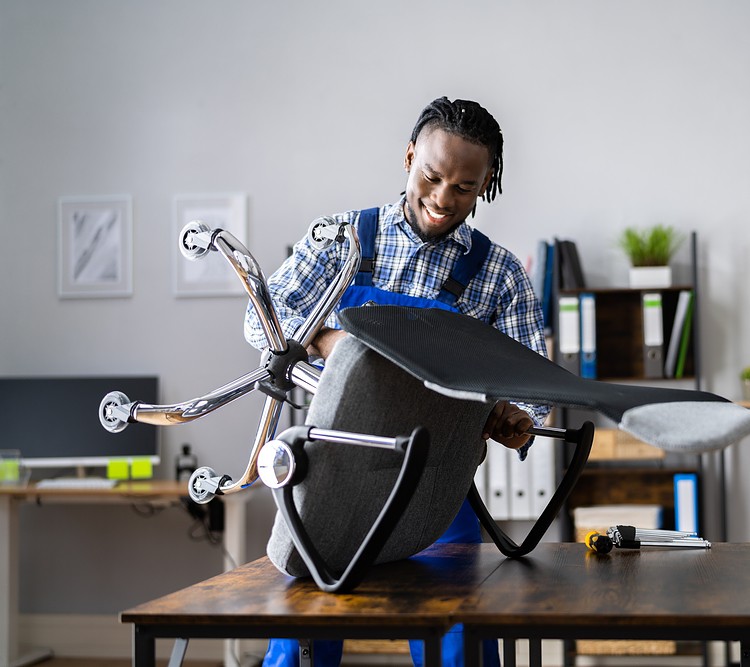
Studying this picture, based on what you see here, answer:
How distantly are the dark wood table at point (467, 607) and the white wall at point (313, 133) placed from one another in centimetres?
279

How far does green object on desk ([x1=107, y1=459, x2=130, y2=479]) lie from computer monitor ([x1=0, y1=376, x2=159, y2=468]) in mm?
22

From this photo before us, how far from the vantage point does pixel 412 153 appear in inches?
68.4

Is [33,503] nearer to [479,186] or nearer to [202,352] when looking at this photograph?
[202,352]

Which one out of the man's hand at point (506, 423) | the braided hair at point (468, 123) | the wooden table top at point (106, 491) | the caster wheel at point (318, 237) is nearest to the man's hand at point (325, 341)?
the caster wheel at point (318, 237)

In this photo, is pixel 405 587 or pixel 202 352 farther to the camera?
pixel 202 352

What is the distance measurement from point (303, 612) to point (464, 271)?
90 cm

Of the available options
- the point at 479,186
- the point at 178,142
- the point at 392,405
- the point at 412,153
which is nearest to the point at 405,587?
the point at 392,405

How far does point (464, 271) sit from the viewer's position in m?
1.75

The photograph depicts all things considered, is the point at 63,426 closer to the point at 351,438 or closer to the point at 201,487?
the point at 201,487

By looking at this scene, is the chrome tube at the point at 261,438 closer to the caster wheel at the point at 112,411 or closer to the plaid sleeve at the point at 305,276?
the caster wheel at the point at 112,411

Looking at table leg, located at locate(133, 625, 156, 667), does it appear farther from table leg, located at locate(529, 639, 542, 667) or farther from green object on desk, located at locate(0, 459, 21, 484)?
green object on desk, located at locate(0, 459, 21, 484)

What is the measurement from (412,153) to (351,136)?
7.52 ft

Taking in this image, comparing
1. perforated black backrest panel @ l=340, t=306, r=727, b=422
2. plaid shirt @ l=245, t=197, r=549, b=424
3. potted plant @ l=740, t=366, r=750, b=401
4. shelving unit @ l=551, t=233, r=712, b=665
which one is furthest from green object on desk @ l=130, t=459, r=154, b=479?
perforated black backrest panel @ l=340, t=306, r=727, b=422

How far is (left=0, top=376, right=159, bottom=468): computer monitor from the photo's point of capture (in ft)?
12.5
